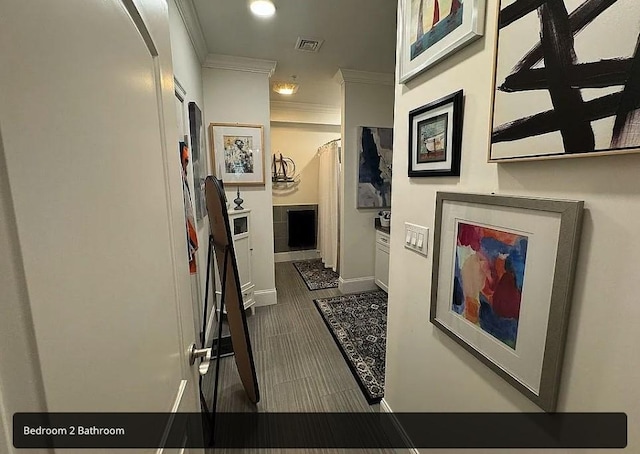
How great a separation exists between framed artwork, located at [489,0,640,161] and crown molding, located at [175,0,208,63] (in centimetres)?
193

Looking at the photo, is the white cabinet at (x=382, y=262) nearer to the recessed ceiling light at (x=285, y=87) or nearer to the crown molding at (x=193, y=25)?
the recessed ceiling light at (x=285, y=87)

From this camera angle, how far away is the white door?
299mm

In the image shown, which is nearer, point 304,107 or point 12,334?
point 12,334

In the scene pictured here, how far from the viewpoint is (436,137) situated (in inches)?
44.3

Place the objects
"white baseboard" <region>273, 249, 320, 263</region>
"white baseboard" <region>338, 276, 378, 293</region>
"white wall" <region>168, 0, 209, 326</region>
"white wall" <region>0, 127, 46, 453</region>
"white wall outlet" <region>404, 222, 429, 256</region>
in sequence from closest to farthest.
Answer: "white wall" <region>0, 127, 46, 453</region>, "white wall outlet" <region>404, 222, 429, 256</region>, "white wall" <region>168, 0, 209, 326</region>, "white baseboard" <region>338, 276, 378, 293</region>, "white baseboard" <region>273, 249, 320, 263</region>

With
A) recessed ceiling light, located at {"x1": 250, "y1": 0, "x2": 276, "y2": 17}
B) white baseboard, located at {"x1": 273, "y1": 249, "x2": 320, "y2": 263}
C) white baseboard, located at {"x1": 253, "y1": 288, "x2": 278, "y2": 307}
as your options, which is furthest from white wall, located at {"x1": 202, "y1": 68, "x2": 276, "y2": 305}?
white baseboard, located at {"x1": 273, "y1": 249, "x2": 320, "y2": 263}

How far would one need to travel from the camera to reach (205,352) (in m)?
0.97

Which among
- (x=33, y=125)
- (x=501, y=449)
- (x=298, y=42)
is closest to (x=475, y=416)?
(x=501, y=449)

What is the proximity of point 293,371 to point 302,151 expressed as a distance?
3.84 m

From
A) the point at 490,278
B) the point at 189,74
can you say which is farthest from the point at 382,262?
the point at 189,74

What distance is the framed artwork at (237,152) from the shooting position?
288 centimetres

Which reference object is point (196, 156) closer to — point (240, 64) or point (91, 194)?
point (240, 64)

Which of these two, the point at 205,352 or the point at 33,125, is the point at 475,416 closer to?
the point at 205,352

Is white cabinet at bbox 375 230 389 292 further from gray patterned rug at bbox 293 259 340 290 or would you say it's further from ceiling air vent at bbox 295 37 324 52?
ceiling air vent at bbox 295 37 324 52
